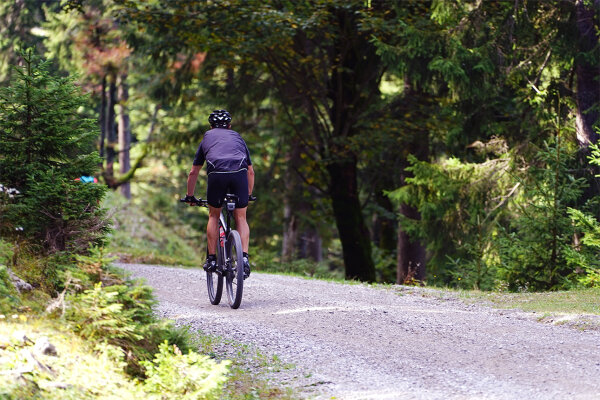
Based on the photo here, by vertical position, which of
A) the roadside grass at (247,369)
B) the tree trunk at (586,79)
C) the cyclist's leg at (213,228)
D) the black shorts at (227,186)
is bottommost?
the roadside grass at (247,369)

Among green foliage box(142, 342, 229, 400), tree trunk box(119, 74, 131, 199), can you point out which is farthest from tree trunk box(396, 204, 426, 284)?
green foliage box(142, 342, 229, 400)

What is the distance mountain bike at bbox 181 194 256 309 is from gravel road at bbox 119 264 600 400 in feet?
0.68

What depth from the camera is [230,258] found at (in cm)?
862

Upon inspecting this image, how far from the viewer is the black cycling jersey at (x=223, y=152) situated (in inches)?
333

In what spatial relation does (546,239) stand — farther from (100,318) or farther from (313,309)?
(100,318)

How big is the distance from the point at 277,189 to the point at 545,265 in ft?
47.8

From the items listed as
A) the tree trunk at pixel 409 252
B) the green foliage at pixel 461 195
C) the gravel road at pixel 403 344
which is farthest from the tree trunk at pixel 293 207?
the gravel road at pixel 403 344

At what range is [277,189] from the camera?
25516mm

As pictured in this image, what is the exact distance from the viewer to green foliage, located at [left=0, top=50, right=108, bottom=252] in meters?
6.95

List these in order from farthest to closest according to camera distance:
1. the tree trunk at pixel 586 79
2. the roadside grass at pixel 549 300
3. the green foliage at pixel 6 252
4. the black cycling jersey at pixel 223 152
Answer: the tree trunk at pixel 586 79 → the roadside grass at pixel 549 300 → the black cycling jersey at pixel 223 152 → the green foliage at pixel 6 252

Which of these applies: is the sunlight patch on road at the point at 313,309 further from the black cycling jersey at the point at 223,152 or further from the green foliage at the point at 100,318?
the green foliage at the point at 100,318

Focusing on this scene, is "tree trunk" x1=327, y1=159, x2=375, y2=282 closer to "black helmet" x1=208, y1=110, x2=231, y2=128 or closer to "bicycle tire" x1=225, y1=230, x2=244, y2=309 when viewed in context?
"black helmet" x1=208, y1=110, x2=231, y2=128

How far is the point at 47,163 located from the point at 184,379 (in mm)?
3649

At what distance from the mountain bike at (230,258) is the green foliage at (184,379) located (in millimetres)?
3407
